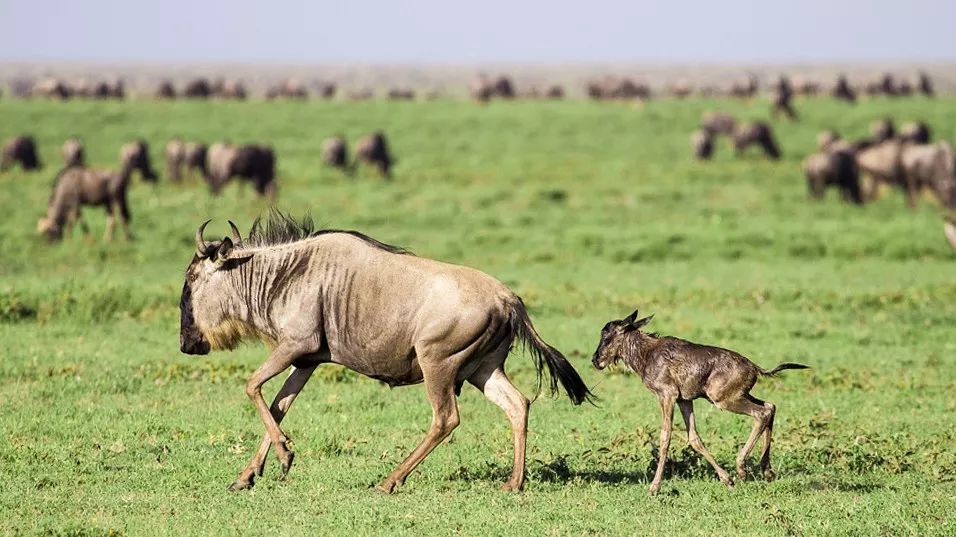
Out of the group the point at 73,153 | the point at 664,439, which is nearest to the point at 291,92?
the point at 73,153

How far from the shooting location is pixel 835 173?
32.0 metres

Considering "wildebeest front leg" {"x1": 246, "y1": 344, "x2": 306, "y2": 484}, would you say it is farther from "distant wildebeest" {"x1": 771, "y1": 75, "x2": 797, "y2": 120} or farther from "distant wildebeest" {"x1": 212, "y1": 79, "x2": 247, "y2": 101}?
"distant wildebeest" {"x1": 212, "y1": 79, "x2": 247, "y2": 101}

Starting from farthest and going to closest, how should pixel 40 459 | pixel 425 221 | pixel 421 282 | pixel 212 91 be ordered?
pixel 212 91, pixel 425 221, pixel 40 459, pixel 421 282

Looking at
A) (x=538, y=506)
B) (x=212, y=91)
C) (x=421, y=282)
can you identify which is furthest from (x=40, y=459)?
(x=212, y=91)

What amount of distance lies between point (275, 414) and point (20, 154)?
30806 millimetres

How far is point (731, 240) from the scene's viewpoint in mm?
24031

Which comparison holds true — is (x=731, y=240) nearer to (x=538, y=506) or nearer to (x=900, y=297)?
(x=900, y=297)

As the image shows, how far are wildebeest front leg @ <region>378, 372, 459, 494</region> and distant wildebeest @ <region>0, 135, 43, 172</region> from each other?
1236 inches

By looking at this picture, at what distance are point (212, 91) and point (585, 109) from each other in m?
25.7

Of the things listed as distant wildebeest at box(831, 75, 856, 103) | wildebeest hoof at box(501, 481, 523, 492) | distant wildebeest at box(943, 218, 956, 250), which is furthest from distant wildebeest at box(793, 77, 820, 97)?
wildebeest hoof at box(501, 481, 523, 492)

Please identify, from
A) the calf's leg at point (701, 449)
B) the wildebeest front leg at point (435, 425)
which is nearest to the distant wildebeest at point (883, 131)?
the calf's leg at point (701, 449)

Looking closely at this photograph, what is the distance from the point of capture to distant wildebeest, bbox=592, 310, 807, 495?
891cm

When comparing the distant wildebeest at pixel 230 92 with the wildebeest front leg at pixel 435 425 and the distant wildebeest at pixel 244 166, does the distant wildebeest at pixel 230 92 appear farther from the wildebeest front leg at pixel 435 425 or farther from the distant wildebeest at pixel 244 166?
the wildebeest front leg at pixel 435 425

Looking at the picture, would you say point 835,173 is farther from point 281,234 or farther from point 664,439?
point 281,234
